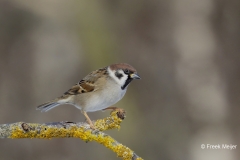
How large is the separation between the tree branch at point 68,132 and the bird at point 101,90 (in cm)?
49

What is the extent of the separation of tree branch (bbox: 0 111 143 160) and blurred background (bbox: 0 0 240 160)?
3876 millimetres

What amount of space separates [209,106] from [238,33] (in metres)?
1.60

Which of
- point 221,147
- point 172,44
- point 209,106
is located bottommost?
point 221,147

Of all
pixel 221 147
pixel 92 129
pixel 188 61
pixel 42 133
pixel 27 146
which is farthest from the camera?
pixel 188 61

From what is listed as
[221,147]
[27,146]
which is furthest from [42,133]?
[221,147]

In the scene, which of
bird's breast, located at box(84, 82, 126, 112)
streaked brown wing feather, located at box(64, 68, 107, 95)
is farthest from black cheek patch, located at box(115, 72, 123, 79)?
streaked brown wing feather, located at box(64, 68, 107, 95)

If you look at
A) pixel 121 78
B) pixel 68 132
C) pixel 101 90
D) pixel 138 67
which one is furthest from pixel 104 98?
pixel 138 67

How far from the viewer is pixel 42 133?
299cm

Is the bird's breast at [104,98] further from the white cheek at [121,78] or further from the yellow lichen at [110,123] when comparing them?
the yellow lichen at [110,123]

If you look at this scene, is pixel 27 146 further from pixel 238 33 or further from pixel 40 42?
pixel 238 33

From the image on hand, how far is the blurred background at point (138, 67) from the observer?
7500mm

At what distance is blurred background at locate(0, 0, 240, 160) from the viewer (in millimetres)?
7500

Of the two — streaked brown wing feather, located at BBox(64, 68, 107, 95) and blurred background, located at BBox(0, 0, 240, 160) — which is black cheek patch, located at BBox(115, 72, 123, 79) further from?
blurred background, located at BBox(0, 0, 240, 160)

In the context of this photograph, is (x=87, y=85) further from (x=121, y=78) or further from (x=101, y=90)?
(x=121, y=78)
